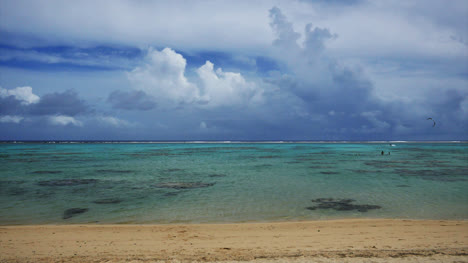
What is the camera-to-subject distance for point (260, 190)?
20.9 m

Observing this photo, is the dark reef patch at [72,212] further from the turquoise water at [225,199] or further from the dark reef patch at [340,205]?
the dark reef patch at [340,205]

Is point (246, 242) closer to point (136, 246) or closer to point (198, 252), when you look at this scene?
point (198, 252)

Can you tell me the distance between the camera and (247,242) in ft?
32.4

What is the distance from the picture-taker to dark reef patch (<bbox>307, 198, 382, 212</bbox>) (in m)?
15.7

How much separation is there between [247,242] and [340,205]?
8.48 meters

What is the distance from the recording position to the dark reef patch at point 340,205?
15.7 meters

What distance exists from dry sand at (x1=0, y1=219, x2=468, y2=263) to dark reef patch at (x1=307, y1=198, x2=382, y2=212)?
8.51ft

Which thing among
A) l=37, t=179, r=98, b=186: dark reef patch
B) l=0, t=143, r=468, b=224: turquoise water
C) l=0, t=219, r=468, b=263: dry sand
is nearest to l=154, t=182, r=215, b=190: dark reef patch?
l=0, t=143, r=468, b=224: turquoise water

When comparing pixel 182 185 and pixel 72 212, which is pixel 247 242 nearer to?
pixel 72 212

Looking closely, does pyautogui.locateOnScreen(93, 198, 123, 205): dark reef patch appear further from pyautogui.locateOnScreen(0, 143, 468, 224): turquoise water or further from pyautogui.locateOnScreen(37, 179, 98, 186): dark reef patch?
pyautogui.locateOnScreen(37, 179, 98, 186): dark reef patch

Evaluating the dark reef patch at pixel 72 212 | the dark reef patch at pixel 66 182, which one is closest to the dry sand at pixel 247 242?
the dark reef patch at pixel 72 212

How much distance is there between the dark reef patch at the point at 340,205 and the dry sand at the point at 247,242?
2.59 m

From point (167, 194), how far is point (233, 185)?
5639 millimetres

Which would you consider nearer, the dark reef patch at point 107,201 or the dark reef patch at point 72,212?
Answer: the dark reef patch at point 72,212
